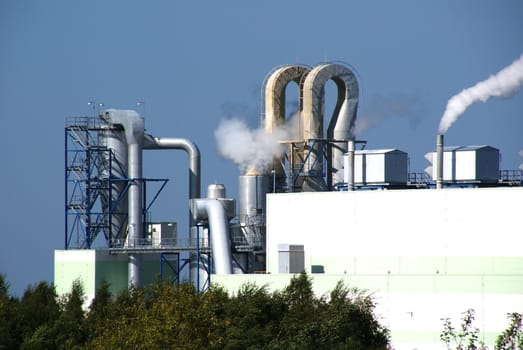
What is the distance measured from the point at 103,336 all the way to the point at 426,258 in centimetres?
1860

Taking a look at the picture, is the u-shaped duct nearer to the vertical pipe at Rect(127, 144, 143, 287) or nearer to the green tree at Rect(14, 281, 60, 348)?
the vertical pipe at Rect(127, 144, 143, 287)

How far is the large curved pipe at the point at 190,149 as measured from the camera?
8444cm

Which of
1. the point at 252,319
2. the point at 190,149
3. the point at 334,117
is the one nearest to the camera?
the point at 252,319

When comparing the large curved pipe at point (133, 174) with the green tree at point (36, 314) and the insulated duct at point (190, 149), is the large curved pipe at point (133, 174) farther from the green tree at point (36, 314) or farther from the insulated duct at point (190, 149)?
the green tree at point (36, 314)

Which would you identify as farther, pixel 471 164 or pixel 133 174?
pixel 133 174

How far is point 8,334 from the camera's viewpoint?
59.7 metres

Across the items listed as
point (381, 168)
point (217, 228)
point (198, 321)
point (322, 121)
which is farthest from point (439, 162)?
point (198, 321)

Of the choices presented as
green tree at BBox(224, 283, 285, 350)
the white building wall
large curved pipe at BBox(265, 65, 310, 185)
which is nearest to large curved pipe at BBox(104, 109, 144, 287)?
large curved pipe at BBox(265, 65, 310, 185)

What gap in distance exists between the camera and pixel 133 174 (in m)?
82.8

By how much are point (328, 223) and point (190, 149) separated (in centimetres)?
1710

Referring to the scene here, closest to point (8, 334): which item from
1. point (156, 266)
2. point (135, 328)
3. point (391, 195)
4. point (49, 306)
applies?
point (49, 306)

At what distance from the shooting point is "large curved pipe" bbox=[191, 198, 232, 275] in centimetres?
7740

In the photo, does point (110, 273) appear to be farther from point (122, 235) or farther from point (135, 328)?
point (135, 328)

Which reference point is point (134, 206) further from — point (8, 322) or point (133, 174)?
point (8, 322)
